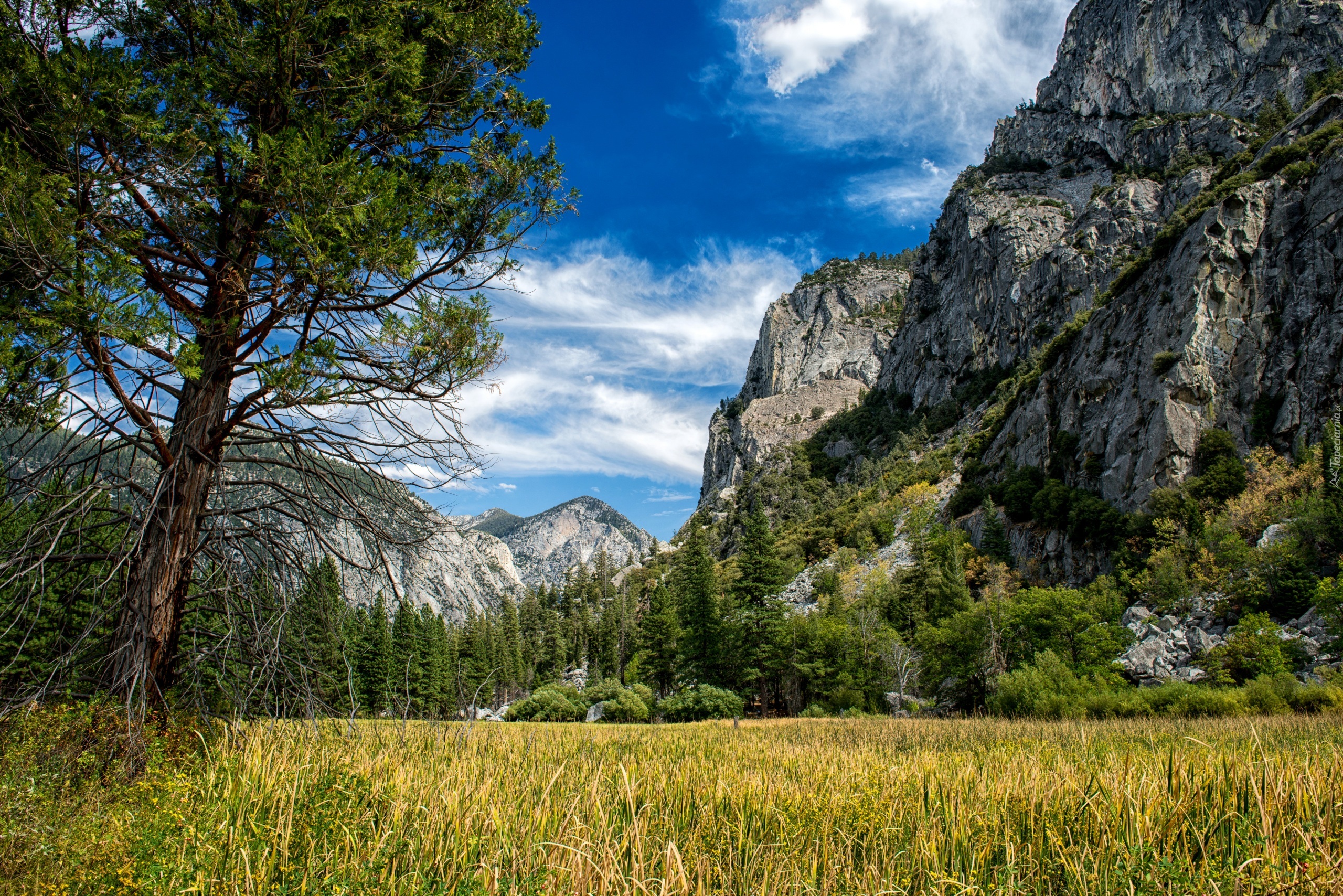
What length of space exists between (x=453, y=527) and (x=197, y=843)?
102 inches

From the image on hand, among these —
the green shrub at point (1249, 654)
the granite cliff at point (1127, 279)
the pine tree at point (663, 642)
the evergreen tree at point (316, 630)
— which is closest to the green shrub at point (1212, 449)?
the granite cliff at point (1127, 279)

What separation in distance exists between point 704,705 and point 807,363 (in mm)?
131753

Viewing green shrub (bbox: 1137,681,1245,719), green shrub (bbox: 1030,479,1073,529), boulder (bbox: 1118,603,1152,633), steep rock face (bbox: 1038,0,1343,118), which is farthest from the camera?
steep rock face (bbox: 1038,0,1343,118)

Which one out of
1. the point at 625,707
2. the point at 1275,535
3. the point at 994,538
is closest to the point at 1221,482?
the point at 1275,535

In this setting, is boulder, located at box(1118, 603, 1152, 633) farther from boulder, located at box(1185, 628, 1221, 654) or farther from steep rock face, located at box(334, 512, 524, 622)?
steep rock face, located at box(334, 512, 524, 622)

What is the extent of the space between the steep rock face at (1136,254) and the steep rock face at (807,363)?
23.1 m

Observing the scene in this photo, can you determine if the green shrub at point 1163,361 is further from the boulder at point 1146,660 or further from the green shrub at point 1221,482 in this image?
the boulder at point 1146,660

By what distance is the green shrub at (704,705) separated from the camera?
2984cm

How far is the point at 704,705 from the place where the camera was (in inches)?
1176

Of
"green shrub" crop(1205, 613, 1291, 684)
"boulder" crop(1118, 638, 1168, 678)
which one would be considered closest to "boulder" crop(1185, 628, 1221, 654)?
"boulder" crop(1118, 638, 1168, 678)

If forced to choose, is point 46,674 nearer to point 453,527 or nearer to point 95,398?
point 95,398

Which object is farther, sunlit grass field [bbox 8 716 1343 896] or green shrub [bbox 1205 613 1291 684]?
green shrub [bbox 1205 613 1291 684]

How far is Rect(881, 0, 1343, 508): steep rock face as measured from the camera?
3394 cm

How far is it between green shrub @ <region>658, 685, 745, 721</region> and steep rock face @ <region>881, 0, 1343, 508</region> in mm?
28372
